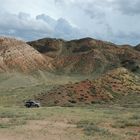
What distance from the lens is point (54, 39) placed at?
17750 centimetres

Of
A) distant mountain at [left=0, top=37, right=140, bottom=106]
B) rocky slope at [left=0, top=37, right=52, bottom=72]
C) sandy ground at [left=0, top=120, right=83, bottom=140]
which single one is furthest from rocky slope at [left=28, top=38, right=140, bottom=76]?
sandy ground at [left=0, top=120, right=83, bottom=140]

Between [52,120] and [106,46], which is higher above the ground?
[106,46]

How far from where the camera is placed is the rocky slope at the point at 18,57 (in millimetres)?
137375

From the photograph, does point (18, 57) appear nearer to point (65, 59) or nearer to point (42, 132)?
point (65, 59)

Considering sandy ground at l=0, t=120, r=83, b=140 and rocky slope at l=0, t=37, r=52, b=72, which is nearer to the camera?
sandy ground at l=0, t=120, r=83, b=140

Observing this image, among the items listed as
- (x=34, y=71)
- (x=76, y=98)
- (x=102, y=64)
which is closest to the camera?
(x=76, y=98)

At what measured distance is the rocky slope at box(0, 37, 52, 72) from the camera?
137375mm

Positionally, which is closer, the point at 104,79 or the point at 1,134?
the point at 1,134

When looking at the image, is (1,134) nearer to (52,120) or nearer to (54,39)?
(52,120)

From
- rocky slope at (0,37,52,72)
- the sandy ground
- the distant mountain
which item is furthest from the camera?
rocky slope at (0,37,52,72)

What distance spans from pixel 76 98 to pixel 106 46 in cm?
10821

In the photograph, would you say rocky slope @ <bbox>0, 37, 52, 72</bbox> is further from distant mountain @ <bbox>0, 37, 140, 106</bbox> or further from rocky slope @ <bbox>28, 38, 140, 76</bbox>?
rocky slope @ <bbox>28, 38, 140, 76</bbox>

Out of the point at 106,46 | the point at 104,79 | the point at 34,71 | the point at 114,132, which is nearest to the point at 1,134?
the point at 114,132

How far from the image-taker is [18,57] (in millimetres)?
141000
